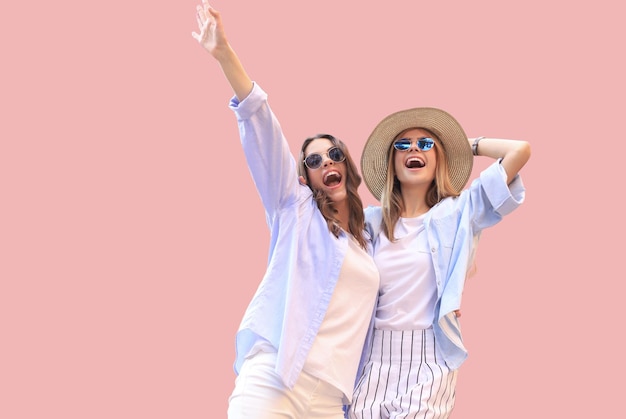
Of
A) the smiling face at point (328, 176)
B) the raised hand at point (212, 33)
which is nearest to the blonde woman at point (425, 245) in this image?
the smiling face at point (328, 176)

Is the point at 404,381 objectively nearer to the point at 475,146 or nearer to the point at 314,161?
the point at 314,161

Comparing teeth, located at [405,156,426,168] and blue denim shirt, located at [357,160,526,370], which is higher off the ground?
teeth, located at [405,156,426,168]

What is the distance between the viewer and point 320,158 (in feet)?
14.7

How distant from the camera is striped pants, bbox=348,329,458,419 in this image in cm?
420

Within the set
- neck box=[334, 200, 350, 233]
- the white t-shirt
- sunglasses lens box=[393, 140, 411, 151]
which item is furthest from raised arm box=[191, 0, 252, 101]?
the white t-shirt

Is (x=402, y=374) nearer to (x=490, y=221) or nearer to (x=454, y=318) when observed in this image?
(x=454, y=318)

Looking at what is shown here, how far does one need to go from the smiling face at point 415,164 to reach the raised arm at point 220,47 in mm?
1438

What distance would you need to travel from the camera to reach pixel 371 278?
4301 mm

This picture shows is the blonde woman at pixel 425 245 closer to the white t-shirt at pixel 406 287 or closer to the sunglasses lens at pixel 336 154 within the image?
the white t-shirt at pixel 406 287

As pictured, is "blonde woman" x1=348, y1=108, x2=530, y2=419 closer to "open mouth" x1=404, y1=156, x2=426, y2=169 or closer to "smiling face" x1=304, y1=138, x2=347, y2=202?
"open mouth" x1=404, y1=156, x2=426, y2=169

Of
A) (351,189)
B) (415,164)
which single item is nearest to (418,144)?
(415,164)

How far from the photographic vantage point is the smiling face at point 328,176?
14.6 feet

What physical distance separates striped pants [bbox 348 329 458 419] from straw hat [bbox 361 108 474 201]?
123 cm

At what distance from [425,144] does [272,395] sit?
2050 mm
